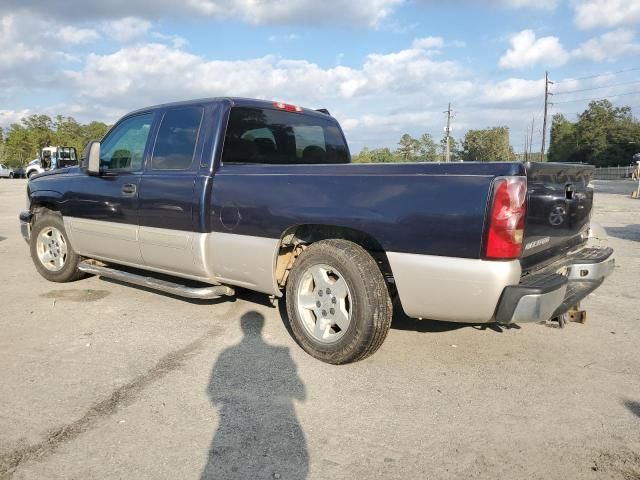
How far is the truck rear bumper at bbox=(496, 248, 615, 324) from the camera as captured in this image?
2.99 metres

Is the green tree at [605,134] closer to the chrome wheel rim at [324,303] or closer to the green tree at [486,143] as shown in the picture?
the green tree at [486,143]

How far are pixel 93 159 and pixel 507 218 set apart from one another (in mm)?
3994

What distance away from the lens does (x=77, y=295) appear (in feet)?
18.4

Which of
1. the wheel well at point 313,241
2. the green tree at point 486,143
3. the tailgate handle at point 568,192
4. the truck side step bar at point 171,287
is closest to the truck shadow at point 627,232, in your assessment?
the tailgate handle at point 568,192

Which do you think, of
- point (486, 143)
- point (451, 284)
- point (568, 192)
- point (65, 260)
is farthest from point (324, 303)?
point (486, 143)

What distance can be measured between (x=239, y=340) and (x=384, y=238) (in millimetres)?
1625

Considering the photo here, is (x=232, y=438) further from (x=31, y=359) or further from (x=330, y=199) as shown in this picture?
(x=31, y=359)

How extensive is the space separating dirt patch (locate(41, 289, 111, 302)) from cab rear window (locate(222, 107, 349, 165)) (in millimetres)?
2350

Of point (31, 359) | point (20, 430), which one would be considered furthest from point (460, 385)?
point (31, 359)

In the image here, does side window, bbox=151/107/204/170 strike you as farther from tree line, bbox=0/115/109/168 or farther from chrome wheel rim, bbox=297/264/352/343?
tree line, bbox=0/115/109/168

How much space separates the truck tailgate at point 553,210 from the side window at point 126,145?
11.6 ft

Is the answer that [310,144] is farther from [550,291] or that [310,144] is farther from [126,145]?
[550,291]

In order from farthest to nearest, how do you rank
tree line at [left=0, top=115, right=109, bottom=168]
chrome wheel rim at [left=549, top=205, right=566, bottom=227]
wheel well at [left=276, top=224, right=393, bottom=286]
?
tree line at [left=0, top=115, right=109, bottom=168] < wheel well at [left=276, top=224, right=393, bottom=286] < chrome wheel rim at [left=549, top=205, right=566, bottom=227]

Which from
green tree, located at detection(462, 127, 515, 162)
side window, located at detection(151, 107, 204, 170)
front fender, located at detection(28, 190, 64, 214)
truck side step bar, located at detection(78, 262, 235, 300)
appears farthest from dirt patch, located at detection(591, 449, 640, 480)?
green tree, located at detection(462, 127, 515, 162)
